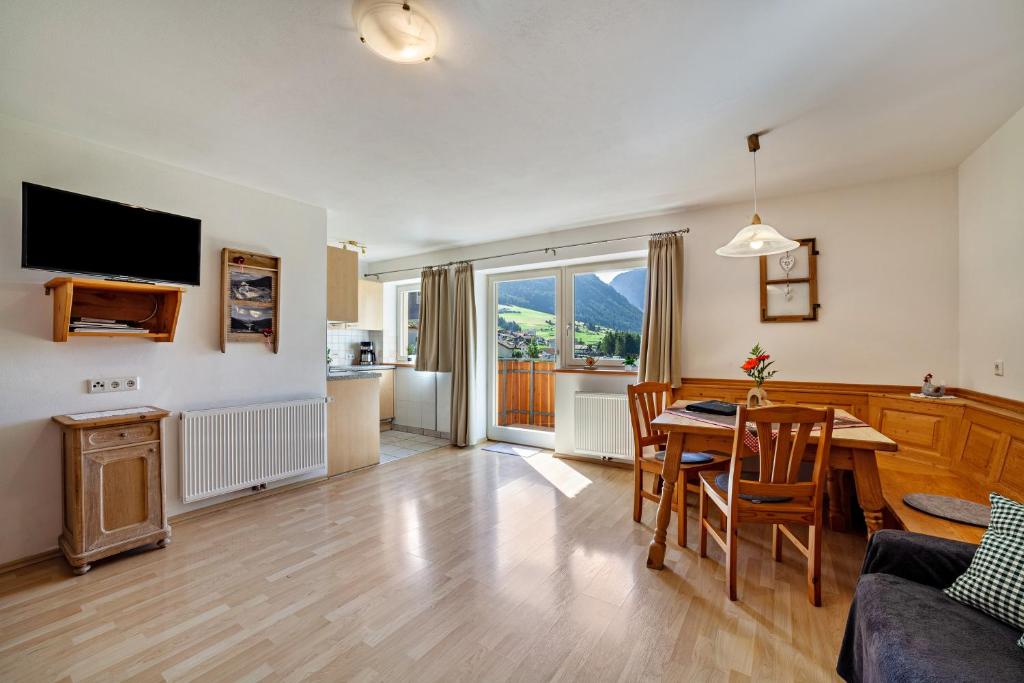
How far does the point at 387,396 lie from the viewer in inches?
242

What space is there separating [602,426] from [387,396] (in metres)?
3.28

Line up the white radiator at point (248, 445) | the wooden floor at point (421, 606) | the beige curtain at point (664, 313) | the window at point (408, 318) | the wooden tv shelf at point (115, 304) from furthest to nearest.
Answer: the window at point (408, 318), the beige curtain at point (664, 313), the white radiator at point (248, 445), the wooden tv shelf at point (115, 304), the wooden floor at point (421, 606)

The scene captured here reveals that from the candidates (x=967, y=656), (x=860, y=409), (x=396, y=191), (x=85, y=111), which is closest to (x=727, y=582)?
(x=967, y=656)

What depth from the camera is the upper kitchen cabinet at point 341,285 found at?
420 cm

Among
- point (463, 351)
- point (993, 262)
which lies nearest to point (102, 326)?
point (463, 351)

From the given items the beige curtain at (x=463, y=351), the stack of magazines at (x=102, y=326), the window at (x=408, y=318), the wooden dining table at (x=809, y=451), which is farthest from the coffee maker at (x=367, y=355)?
the wooden dining table at (x=809, y=451)

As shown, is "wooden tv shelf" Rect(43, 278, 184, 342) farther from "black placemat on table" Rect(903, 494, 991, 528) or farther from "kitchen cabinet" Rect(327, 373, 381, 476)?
"black placemat on table" Rect(903, 494, 991, 528)

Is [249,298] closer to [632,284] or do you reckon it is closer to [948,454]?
[632,284]

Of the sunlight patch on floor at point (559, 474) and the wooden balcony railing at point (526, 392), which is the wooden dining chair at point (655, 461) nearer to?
the sunlight patch on floor at point (559, 474)

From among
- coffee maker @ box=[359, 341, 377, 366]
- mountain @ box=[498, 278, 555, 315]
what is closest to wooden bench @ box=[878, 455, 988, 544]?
mountain @ box=[498, 278, 555, 315]

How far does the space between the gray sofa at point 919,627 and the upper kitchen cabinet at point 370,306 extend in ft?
18.2

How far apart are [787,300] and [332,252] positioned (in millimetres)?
4149

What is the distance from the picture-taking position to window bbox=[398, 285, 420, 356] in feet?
20.7

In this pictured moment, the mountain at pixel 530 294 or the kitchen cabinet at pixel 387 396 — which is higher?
the mountain at pixel 530 294
